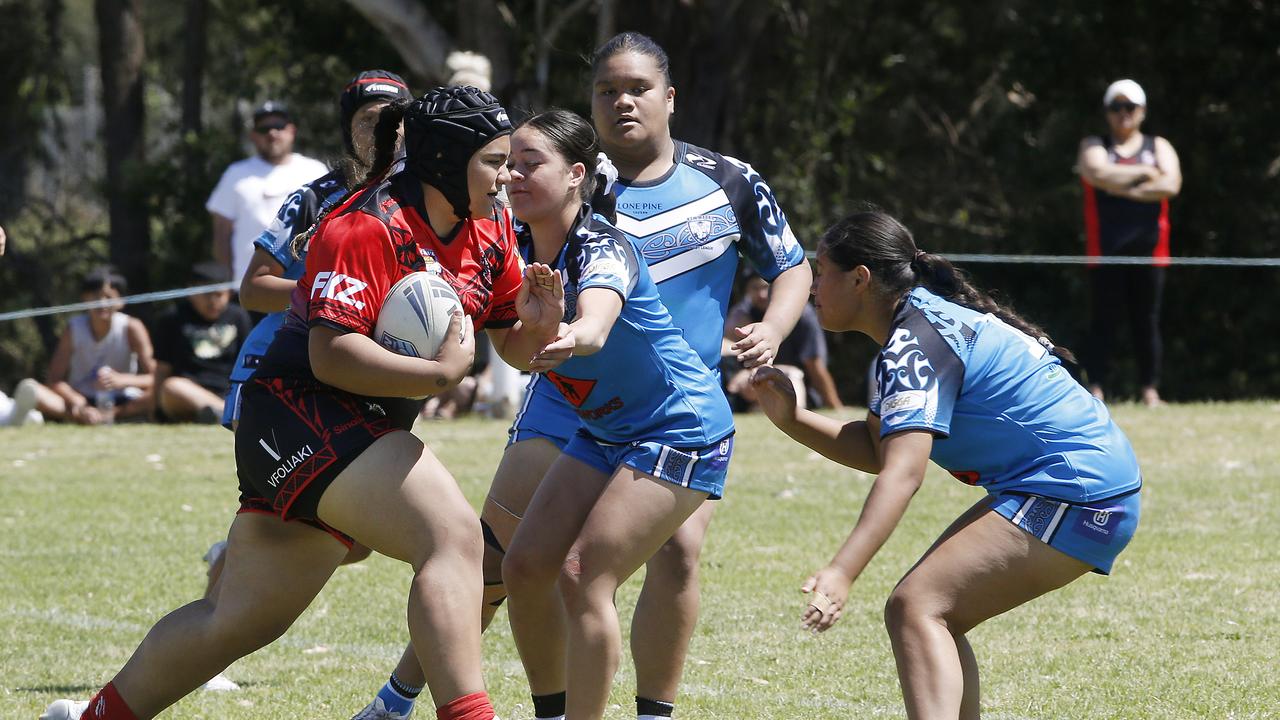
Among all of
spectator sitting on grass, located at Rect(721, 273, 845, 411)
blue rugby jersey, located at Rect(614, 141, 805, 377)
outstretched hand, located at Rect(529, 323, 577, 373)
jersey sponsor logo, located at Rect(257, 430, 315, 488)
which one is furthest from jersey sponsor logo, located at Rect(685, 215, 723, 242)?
spectator sitting on grass, located at Rect(721, 273, 845, 411)

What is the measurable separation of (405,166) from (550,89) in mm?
16517

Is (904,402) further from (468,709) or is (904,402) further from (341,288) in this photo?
(341,288)

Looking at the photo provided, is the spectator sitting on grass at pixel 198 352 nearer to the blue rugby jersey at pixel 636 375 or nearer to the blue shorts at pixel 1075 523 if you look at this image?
the blue rugby jersey at pixel 636 375

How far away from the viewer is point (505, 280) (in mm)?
4266

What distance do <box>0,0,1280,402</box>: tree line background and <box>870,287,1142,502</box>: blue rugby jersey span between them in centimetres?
1242

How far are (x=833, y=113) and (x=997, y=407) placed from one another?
51.9 feet

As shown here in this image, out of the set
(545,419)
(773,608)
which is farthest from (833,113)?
(545,419)

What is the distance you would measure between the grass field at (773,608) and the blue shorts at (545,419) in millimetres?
865

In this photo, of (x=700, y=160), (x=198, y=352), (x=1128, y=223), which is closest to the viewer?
(x=700, y=160)

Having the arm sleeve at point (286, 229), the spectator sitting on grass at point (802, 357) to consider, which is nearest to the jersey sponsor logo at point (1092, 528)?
the arm sleeve at point (286, 229)

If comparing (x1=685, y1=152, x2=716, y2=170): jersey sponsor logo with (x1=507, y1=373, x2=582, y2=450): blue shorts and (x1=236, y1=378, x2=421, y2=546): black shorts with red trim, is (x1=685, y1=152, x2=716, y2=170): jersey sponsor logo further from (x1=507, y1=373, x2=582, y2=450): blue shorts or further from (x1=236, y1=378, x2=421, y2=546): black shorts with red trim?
(x1=236, y1=378, x2=421, y2=546): black shorts with red trim

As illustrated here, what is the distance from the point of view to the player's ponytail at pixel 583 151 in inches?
170

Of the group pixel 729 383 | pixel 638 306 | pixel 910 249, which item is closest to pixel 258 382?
pixel 638 306

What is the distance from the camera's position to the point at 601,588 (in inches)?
162
